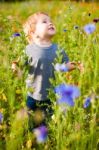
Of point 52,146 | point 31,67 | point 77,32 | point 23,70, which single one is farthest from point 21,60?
point 77,32

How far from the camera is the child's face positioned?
9.14 ft

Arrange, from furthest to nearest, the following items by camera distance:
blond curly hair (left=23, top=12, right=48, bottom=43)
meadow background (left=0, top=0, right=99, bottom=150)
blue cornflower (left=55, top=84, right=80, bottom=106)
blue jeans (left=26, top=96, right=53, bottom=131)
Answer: blond curly hair (left=23, top=12, right=48, bottom=43) < blue jeans (left=26, top=96, right=53, bottom=131) < meadow background (left=0, top=0, right=99, bottom=150) < blue cornflower (left=55, top=84, right=80, bottom=106)

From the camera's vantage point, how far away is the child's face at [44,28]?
279 cm

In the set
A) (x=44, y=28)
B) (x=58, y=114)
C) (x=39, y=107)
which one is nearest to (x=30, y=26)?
(x=44, y=28)

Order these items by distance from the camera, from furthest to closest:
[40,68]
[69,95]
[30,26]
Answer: [30,26] → [40,68] → [69,95]

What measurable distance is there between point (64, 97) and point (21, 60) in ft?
2.45

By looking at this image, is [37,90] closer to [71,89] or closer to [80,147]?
[80,147]

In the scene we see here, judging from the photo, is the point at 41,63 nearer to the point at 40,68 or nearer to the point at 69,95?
the point at 40,68

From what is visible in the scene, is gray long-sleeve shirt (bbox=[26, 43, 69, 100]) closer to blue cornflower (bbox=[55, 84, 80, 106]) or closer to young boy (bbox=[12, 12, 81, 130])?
young boy (bbox=[12, 12, 81, 130])

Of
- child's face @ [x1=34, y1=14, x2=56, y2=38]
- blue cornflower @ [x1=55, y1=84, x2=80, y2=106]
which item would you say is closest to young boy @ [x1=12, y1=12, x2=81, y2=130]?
child's face @ [x1=34, y1=14, x2=56, y2=38]

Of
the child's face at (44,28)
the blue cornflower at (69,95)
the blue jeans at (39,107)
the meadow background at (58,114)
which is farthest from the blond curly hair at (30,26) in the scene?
the blue cornflower at (69,95)

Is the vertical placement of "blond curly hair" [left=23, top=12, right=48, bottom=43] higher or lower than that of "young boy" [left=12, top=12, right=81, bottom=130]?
higher

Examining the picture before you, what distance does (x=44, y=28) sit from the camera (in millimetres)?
2809

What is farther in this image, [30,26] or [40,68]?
[30,26]
